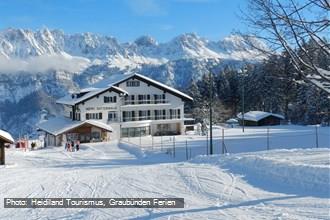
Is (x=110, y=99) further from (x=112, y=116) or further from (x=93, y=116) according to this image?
(x=93, y=116)

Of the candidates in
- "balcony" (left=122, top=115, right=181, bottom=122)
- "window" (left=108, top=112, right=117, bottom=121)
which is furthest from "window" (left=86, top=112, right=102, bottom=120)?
"balcony" (left=122, top=115, right=181, bottom=122)

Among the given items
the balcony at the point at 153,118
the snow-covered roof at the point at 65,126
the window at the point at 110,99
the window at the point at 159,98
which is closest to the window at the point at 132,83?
the window at the point at 159,98

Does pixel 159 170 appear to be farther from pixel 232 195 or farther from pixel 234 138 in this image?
pixel 234 138

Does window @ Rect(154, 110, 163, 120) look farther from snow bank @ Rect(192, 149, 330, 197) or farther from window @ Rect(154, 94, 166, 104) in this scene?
snow bank @ Rect(192, 149, 330, 197)

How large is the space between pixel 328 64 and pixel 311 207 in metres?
3.39

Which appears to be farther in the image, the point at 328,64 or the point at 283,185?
the point at 283,185

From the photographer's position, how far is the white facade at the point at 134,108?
58.0 metres

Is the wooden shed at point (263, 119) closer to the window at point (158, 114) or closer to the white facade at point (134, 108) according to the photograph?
the white facade at point (134, 108)

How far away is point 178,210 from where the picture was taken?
11.5 m

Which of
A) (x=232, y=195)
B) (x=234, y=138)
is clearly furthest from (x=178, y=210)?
(x=234, y=138)
